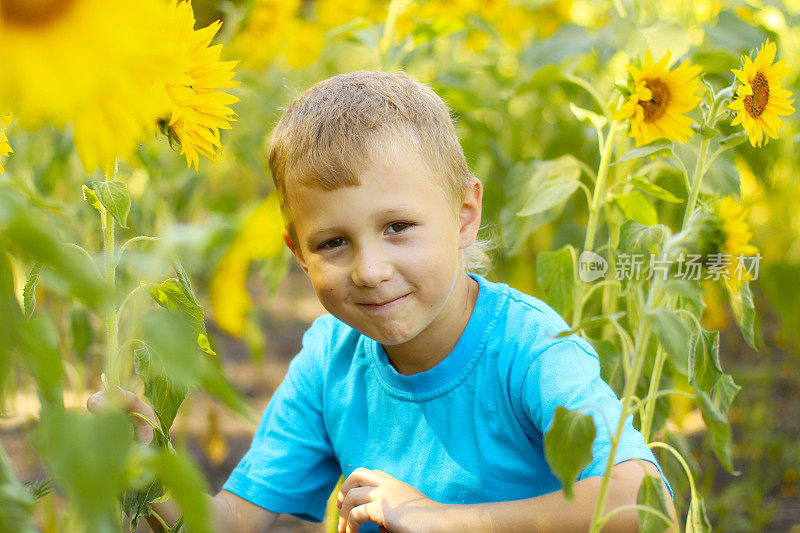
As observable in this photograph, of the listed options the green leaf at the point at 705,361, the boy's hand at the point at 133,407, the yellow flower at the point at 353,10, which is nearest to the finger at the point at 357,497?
the boy's hand at the point at 133,407

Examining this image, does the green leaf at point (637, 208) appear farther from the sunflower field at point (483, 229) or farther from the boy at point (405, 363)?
the boy at point (405, 363)

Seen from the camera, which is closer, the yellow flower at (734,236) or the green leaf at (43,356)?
the green leaf at (43,356)

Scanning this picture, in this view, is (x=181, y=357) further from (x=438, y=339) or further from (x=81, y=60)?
(x=438, y=339)

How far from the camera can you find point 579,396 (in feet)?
2.86

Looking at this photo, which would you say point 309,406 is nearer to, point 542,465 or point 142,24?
point 542,465

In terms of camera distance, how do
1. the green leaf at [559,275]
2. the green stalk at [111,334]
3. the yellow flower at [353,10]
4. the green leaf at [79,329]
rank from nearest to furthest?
the green stalk at [111,334], the green leaf at [559,275], the green leaf at [79,329], the yellow flower at [353,10]

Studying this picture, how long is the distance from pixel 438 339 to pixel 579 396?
21 cm

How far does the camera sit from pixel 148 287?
781 millimetres

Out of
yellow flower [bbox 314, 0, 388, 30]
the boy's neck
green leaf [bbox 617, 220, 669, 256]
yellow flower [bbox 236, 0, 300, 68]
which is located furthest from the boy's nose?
yellow flower [bbox 314, 0, 388, 30]

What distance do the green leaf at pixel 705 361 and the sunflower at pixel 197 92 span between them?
486 millimetres

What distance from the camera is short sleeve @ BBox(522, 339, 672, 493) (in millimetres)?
833

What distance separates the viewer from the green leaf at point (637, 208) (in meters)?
1.14

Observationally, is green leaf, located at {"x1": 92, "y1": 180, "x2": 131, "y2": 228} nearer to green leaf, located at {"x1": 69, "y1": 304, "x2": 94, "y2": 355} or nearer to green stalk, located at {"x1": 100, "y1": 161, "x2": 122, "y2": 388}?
green stalk, located at {"x1": 100, "y1": 161, "x2": 122, "y2": 388}

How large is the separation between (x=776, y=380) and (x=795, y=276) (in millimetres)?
2049
